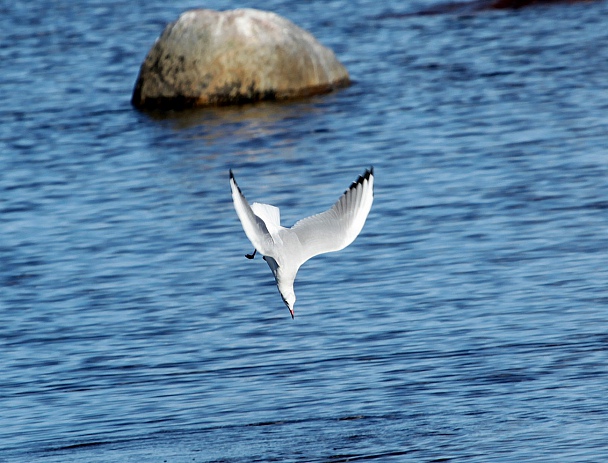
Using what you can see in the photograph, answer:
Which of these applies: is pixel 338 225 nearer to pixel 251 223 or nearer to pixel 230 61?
pixel 251 223

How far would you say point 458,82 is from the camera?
17.8m

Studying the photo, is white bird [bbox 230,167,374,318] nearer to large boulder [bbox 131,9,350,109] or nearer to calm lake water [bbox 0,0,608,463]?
calm lake water [bbox 0,0,608,463]

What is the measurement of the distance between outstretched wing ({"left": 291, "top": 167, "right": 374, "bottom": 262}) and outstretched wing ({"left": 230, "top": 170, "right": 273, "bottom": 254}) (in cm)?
43

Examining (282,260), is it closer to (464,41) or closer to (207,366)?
(207,366)

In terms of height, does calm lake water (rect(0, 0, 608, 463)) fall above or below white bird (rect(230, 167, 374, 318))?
below

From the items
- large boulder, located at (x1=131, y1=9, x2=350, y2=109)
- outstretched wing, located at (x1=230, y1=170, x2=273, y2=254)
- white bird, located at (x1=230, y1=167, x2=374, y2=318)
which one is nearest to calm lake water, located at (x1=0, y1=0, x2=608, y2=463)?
large boulder, located at (x1=131, y1=9, x2=350, y2=109)

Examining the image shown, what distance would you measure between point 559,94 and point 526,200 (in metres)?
4.62

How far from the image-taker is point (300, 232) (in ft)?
25.9

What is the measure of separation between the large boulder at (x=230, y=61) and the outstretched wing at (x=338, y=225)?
354 inches

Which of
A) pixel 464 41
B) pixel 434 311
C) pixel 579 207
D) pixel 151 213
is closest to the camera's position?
pixel 434 311

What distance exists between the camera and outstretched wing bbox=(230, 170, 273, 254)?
6.92 m

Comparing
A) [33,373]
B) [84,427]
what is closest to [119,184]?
[33,373]

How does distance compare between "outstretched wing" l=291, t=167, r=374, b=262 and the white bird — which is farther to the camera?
"outstretched wing" l=291, t=167, r=374, b=262

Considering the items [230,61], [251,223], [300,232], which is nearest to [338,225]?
[300,232]
